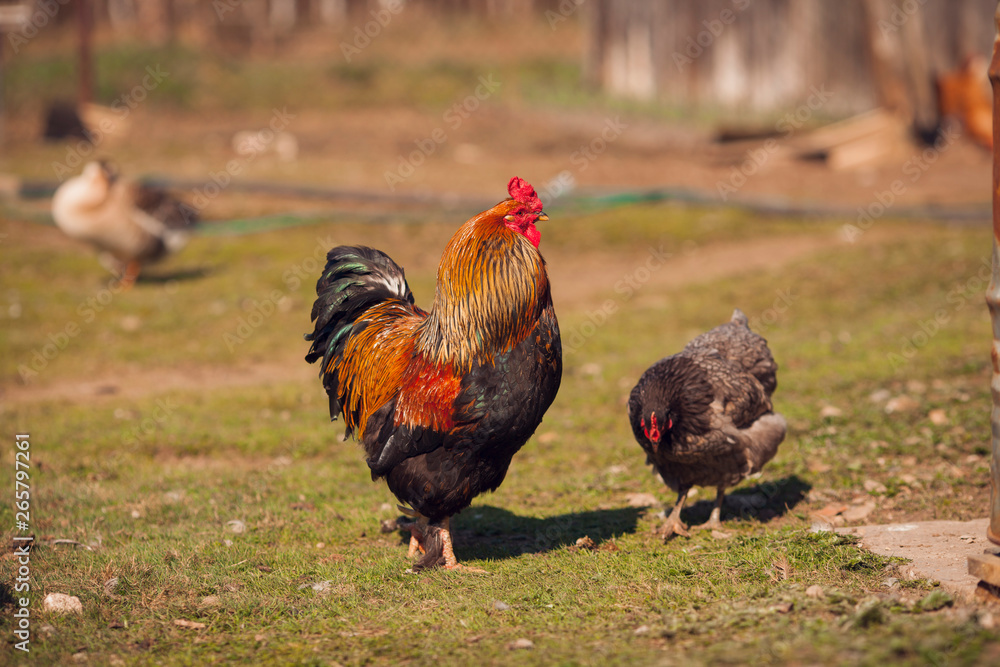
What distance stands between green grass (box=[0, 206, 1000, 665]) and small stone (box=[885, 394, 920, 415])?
16 cm

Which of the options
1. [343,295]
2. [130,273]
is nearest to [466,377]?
[343,295]

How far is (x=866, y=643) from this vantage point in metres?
3.85

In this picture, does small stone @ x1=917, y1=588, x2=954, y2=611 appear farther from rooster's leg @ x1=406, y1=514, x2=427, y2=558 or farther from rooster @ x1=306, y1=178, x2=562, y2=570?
rooster's leg @ x1=406, y1=514, x2=427, y2=558

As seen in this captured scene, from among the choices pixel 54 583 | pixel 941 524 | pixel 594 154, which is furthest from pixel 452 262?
pixel 594 154

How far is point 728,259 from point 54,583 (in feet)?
36.6

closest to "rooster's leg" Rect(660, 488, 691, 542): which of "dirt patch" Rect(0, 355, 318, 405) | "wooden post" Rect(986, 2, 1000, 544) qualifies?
"wooden post" Rect(986, 2, 1000, 544)

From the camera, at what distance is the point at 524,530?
6605 mm

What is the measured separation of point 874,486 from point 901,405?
182 cm

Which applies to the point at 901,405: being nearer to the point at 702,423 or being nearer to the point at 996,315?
the point at 702,423

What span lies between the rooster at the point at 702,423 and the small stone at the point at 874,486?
0.85 metres

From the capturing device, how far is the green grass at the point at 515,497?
14.8 feet

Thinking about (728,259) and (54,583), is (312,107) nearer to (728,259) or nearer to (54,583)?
(728,259)

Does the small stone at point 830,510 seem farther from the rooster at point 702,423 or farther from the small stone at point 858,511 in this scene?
the rooster at point 702,423

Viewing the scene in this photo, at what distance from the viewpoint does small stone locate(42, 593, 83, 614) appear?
16.3ft
